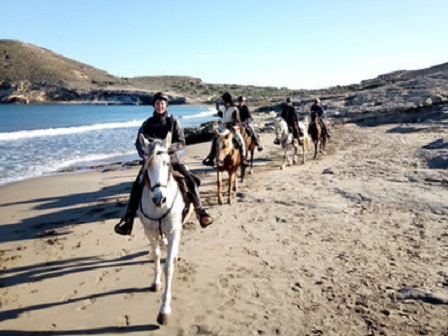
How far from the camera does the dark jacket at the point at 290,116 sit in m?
15.7

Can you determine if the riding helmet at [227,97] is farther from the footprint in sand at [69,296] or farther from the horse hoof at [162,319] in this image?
the horse hoof at [162,319]

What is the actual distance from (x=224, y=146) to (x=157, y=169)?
5786 mm

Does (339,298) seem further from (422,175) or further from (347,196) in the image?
(422,175)

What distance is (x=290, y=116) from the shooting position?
15.8 meters

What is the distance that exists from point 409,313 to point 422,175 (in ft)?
25.5

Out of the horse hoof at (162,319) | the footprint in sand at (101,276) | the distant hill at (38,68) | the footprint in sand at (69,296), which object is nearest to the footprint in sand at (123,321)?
the horse hoof at (162,319)

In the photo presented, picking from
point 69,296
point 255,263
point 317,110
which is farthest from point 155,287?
point 317,110

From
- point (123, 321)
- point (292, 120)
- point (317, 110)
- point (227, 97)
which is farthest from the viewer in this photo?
point (317, 110)

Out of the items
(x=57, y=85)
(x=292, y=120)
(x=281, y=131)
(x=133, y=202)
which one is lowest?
(x=133, y=202)

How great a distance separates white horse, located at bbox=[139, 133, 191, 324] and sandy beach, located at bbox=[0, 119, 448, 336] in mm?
344

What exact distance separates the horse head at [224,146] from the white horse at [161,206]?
4641mm

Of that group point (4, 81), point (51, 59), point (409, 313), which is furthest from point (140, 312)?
point (51, 59)

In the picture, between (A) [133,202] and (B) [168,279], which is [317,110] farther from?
(B) [168,279]

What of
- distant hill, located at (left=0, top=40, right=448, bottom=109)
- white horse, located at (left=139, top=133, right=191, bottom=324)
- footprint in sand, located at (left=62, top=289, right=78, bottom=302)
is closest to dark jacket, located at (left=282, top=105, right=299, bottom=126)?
white horse, located at (left=139, top=133, right=191, bottom=324)
